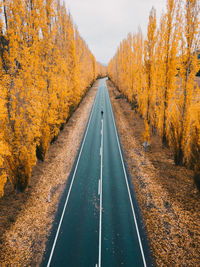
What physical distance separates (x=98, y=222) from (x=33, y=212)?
12.8ft

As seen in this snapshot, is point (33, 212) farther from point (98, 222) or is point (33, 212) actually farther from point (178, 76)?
point (178, 76)

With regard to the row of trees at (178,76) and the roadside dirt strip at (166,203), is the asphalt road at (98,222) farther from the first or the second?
the row of trees at (178,76)

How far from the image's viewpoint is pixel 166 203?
373 inches

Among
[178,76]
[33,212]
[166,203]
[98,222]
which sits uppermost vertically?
[178,76]

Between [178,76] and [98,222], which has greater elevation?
[178,76]

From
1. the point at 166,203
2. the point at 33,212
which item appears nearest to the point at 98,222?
the point at 33,212

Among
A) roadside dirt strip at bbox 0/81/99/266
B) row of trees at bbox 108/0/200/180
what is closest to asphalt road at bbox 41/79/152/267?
roadside dirt strip at bbox 0/81/99/266

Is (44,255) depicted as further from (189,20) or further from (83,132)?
(189,20)

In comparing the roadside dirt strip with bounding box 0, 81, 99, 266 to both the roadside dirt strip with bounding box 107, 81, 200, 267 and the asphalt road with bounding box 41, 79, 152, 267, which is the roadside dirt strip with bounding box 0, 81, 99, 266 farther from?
the roadside dirt strip with bounding box 107, 81, 200, 267

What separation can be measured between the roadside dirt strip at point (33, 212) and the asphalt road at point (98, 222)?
547mm

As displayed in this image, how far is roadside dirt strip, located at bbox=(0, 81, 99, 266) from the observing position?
712cm

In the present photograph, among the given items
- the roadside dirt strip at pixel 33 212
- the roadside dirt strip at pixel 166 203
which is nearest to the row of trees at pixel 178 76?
the roadside dirt strip at pixel 166 203

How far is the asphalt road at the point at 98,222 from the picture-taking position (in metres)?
6.88

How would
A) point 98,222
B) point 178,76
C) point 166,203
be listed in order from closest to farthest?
point 98,222 < point 166,203 < point 178,76
